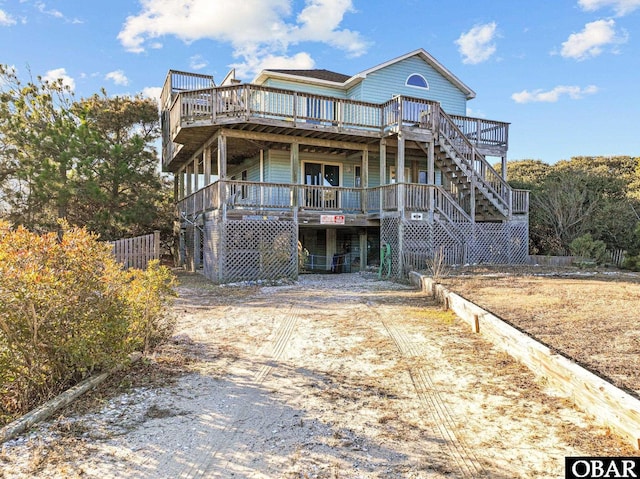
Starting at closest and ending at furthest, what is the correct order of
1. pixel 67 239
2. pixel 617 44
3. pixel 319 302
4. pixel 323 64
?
pixel 67 239, pixel 319 302, pixel 617 44, pixel 323 64

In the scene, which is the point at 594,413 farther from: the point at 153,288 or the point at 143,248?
the point at 143,248

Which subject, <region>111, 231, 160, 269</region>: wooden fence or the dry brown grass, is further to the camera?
<region>111, 231, 160, 269</region>: wooden fence

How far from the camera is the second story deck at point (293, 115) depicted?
13.7 m

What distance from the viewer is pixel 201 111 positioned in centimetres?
1445

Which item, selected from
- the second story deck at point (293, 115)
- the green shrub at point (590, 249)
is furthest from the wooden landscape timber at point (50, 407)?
the green shrub at point (590, 249)

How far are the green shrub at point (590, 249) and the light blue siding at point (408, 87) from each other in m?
8.16

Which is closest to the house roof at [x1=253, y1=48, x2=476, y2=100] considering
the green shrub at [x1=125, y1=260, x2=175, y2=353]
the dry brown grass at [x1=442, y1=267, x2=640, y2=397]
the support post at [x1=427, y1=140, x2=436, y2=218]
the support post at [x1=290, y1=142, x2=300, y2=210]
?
the support post at [x1=290, y1=142, x2=300, y2=210]

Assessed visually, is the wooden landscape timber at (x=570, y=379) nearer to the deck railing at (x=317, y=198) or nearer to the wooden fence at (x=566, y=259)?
the deck railing at (x=317, y=198)

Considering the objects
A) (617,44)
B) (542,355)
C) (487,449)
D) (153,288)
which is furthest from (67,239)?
(617,44)

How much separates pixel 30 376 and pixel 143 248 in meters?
9.80

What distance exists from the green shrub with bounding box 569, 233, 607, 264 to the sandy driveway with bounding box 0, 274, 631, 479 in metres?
13.4

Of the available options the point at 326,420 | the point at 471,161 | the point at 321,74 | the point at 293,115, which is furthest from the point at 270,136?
the point at 326,420

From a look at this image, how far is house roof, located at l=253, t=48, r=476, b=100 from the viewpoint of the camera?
58.0ft

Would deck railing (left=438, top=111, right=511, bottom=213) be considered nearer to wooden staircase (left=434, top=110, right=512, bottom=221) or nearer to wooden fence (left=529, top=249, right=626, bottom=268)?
wooden staircase (left=434, top=110, right=512, bottom=221)
